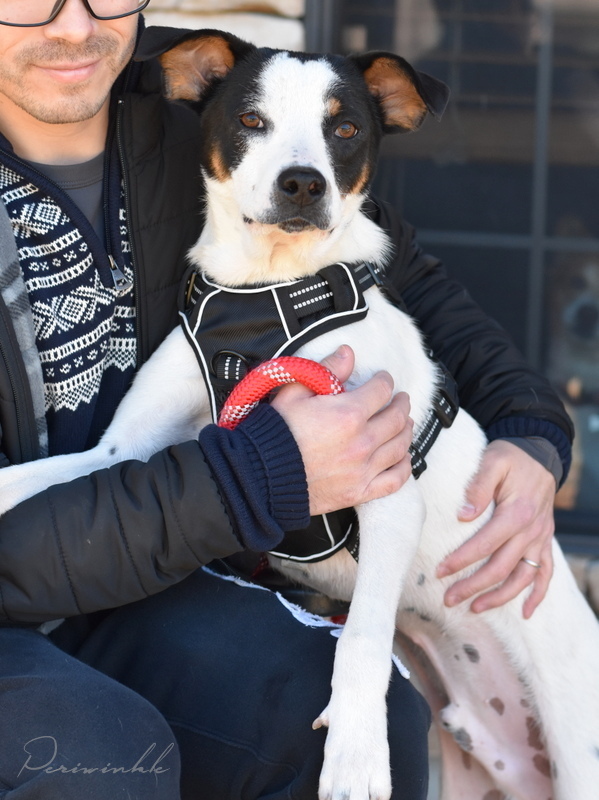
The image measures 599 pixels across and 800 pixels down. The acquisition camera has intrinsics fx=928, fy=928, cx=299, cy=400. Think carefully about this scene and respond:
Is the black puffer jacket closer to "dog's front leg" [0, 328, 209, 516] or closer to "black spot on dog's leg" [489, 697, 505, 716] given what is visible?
"dog's front leg" [0, 328, 209, 516]

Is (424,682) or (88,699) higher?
(88,699)

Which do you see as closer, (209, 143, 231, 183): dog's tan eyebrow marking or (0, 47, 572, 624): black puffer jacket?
(0, 47, 572, 624): black puffer jacket

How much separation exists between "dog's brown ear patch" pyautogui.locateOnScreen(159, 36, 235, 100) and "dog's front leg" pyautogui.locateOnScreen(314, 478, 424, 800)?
103cm

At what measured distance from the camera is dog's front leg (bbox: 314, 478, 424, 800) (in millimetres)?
1502

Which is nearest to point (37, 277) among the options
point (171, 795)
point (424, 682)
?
point (171, 795)

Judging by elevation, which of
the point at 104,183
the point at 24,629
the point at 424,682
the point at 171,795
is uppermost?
the point at 104,183

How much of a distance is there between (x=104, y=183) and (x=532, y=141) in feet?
6.26

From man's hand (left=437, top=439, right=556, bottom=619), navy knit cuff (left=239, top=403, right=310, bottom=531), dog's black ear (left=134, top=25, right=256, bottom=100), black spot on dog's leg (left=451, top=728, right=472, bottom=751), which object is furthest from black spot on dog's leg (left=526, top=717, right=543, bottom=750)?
dog's black ear (left=134, top=25, right=256, bottom=100)

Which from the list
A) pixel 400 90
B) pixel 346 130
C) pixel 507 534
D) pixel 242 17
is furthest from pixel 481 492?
pixel 242 17

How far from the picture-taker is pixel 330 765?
151cm

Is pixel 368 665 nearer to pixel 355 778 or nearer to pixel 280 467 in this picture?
pixel 355 778

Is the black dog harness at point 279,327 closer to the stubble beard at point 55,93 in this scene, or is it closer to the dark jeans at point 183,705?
the dark jeans at point 183,705

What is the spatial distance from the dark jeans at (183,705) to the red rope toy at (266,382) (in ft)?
1.28

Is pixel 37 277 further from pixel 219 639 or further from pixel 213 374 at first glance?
pixel 219 639
